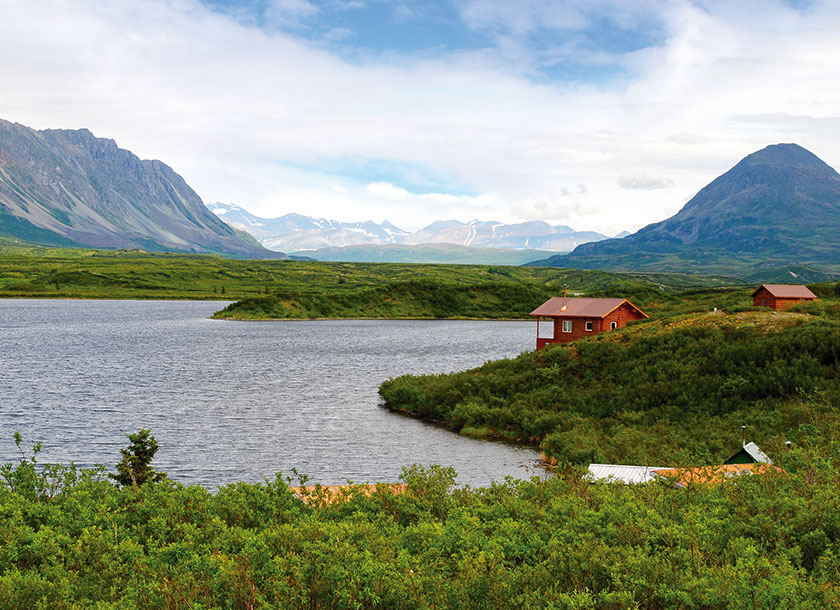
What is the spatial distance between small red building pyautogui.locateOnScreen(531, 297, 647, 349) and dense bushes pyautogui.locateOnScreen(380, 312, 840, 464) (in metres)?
9.84

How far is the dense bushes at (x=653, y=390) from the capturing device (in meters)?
42.8

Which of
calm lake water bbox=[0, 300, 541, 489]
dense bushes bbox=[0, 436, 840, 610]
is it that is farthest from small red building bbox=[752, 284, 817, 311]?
dense bushes bbox=[0, 436, 840, 610]

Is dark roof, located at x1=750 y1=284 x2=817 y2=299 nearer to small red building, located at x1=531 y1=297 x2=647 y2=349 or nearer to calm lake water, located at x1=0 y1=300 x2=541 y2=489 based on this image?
small red building, located at x1=531 y1=297 x2=647 y2=349

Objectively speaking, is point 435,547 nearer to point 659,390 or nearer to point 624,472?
point 624,472

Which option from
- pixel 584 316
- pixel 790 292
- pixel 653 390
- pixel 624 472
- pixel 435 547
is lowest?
pixel 624 472

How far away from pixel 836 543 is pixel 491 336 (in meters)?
125

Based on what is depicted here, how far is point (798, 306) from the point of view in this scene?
63.1m

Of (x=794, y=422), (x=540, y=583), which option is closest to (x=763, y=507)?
(x=540, y=583)

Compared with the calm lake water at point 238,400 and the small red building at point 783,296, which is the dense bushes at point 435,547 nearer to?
the calm lake water at point 238,400

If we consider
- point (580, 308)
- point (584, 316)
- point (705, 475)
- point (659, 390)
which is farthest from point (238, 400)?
point (705, 475)

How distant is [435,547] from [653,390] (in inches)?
1492

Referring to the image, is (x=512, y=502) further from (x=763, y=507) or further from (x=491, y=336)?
(x=491, y=336)

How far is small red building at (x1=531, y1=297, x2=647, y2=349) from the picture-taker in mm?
74250

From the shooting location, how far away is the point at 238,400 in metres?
68.2
